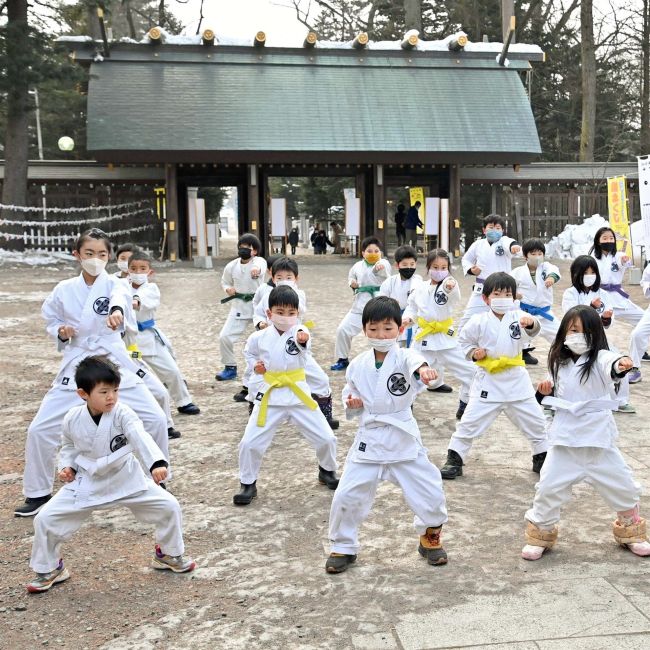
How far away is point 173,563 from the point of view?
163 inches

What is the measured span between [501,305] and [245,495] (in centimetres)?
230

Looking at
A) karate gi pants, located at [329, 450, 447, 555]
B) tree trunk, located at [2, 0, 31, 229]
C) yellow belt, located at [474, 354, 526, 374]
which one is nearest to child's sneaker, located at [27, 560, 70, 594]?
karate gi pants, located at [329, 450, 447, 555]

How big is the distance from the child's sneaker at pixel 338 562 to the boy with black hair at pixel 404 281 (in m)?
3.89

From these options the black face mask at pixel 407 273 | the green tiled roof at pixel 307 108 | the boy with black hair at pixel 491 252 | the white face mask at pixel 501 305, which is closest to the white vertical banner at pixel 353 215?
the green tiled roof at pixel 307 108

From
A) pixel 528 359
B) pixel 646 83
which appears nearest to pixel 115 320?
pixel 528 359

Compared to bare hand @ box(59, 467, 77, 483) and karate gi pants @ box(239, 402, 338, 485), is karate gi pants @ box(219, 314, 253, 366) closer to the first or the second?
karate gi pants @ box(239, 402, 338, 485)

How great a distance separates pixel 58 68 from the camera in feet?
68.1

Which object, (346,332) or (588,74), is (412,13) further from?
(346,332)

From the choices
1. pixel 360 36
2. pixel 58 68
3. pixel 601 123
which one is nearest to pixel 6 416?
pixel 58 68

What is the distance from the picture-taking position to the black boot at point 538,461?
18.4 ft

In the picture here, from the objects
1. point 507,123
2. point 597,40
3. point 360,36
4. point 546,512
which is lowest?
point 546,512

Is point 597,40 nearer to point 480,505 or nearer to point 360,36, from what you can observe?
point 360,36

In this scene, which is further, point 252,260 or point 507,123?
point 507,123

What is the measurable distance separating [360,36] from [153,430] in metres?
20.8
